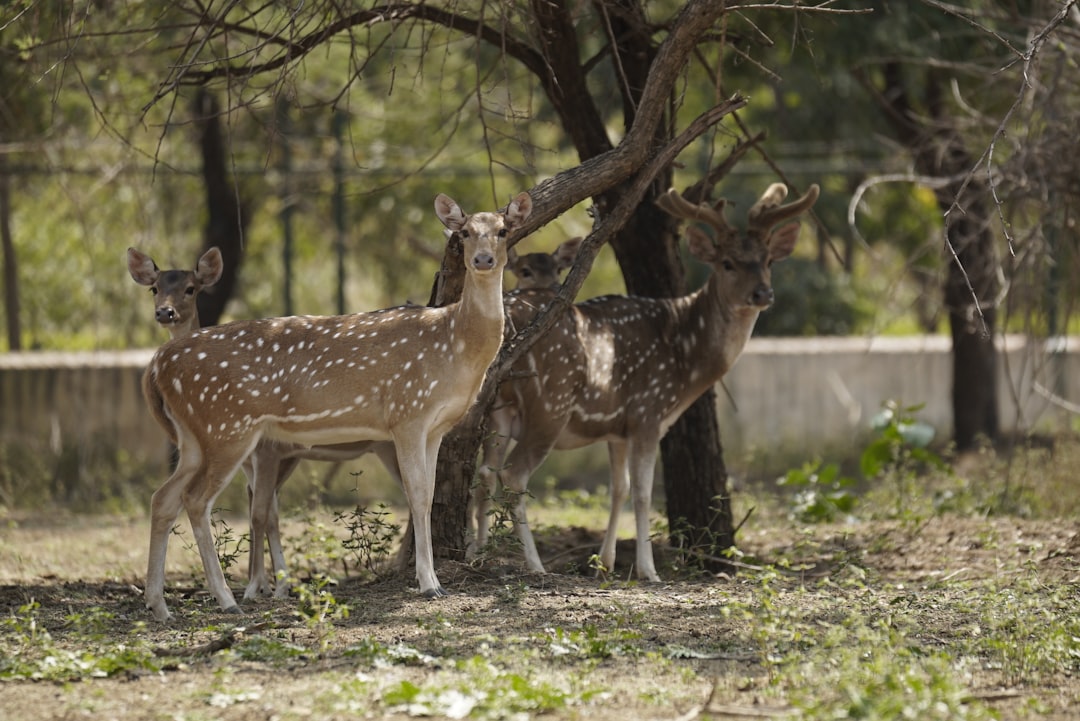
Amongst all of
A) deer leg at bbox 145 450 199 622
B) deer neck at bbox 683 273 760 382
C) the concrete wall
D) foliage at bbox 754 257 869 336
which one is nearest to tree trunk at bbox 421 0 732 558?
deer neck at bbox 683 273 760 382

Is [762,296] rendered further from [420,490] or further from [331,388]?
[331,388]

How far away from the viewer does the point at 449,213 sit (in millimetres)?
7516

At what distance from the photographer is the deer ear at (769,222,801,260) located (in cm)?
969

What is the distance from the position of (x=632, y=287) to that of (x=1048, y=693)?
500 cm

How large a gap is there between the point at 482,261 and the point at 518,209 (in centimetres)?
47

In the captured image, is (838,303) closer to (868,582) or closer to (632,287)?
(632,287)

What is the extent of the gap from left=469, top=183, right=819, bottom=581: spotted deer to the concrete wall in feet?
14.0

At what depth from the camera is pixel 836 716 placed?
15.7 ft

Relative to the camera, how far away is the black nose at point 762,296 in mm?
9312

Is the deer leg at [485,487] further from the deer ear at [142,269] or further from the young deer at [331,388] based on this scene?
the deer ear at [142,269]

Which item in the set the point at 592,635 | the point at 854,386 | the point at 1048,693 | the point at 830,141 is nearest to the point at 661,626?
the point at 592,635

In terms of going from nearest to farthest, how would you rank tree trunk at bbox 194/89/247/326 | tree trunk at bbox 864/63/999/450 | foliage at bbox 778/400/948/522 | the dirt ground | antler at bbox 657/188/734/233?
the dirt ground → antler at bbox 657/188/734/233 → foliage at bbox 778/400/948/522 → tree trunk at bbox 864/63/999/450 → tree trunk at bbox 194/89/247/326

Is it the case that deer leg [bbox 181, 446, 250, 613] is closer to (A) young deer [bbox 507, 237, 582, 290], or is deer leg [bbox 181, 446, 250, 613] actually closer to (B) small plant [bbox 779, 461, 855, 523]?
Answer: (A) young deer [bbox 507, 237, 582, 290]

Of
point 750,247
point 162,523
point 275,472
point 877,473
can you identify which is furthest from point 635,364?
point 162,523
